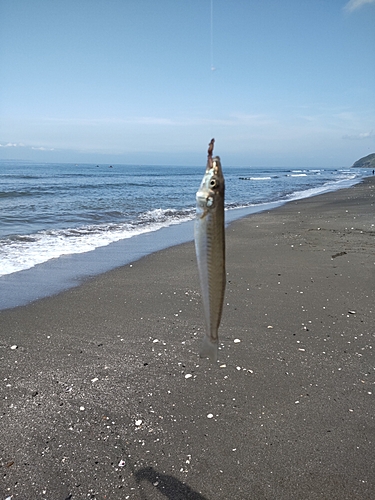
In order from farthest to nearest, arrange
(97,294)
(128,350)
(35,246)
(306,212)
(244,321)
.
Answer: (306,212), (35,246), (97,294), (244,321), (128,350)

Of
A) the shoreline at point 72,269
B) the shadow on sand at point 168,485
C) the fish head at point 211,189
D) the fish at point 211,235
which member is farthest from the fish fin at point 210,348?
the shoreline at point 72,269

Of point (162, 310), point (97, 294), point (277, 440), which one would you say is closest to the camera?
point (277, 440)

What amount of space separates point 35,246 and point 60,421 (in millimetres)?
9511

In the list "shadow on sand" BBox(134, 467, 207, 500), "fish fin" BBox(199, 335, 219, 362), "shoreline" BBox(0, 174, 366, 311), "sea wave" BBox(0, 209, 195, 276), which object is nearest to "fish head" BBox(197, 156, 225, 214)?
"fish fin" BBox(199, 335, 219, 362)

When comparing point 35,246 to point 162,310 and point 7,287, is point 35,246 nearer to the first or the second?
point 7,287

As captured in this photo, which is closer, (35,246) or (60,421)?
(60,421)

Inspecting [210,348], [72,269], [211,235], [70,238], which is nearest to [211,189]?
[211,235]

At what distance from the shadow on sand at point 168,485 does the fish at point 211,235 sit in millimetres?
1876

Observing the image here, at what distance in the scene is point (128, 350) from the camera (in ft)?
17.6

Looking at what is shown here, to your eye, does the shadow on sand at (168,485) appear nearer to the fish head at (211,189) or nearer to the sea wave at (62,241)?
the fish head at (211,189)

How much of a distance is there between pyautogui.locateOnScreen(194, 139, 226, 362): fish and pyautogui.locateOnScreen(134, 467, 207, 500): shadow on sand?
1.88 m

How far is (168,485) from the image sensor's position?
3215 mm

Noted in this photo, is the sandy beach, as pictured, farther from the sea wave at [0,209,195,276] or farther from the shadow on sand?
the sea wave at [0,209,195,276]

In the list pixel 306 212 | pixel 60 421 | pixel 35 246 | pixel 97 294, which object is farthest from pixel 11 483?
pixel 306 212
